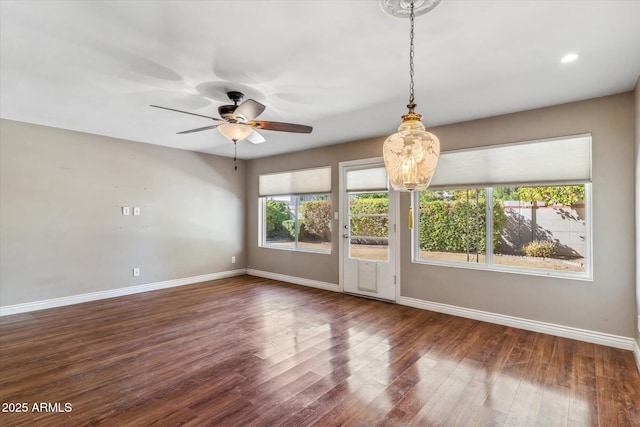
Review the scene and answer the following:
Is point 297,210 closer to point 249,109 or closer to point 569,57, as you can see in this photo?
point 249,109

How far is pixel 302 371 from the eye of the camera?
2.55 meters

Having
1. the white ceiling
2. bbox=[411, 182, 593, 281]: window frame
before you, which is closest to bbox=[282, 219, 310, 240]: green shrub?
bbox=[411, 182, 593, 281]: window frame

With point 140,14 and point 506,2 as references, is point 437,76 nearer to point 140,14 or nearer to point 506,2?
point 506,2

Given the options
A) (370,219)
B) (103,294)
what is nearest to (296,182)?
(370,219)

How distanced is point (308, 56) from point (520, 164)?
2733 millimetres

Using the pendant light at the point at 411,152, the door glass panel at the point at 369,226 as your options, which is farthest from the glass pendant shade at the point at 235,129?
the door glass panel at the point at 369,226

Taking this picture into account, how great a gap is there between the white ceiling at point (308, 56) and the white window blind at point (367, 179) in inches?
44.1

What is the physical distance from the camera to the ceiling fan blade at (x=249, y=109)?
2619 millimetres

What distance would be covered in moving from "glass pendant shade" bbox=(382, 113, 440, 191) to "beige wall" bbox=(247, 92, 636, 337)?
2.54m

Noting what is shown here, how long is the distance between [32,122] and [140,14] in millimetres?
3477

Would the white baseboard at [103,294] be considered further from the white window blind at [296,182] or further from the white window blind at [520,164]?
the white window blind at [520,164]

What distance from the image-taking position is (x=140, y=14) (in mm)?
1880

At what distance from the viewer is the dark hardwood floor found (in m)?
2.01

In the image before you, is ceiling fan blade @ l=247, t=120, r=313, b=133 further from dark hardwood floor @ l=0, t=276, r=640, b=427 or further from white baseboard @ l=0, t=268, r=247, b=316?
white baseboard @ l=0, t=268, r=247, b=316
